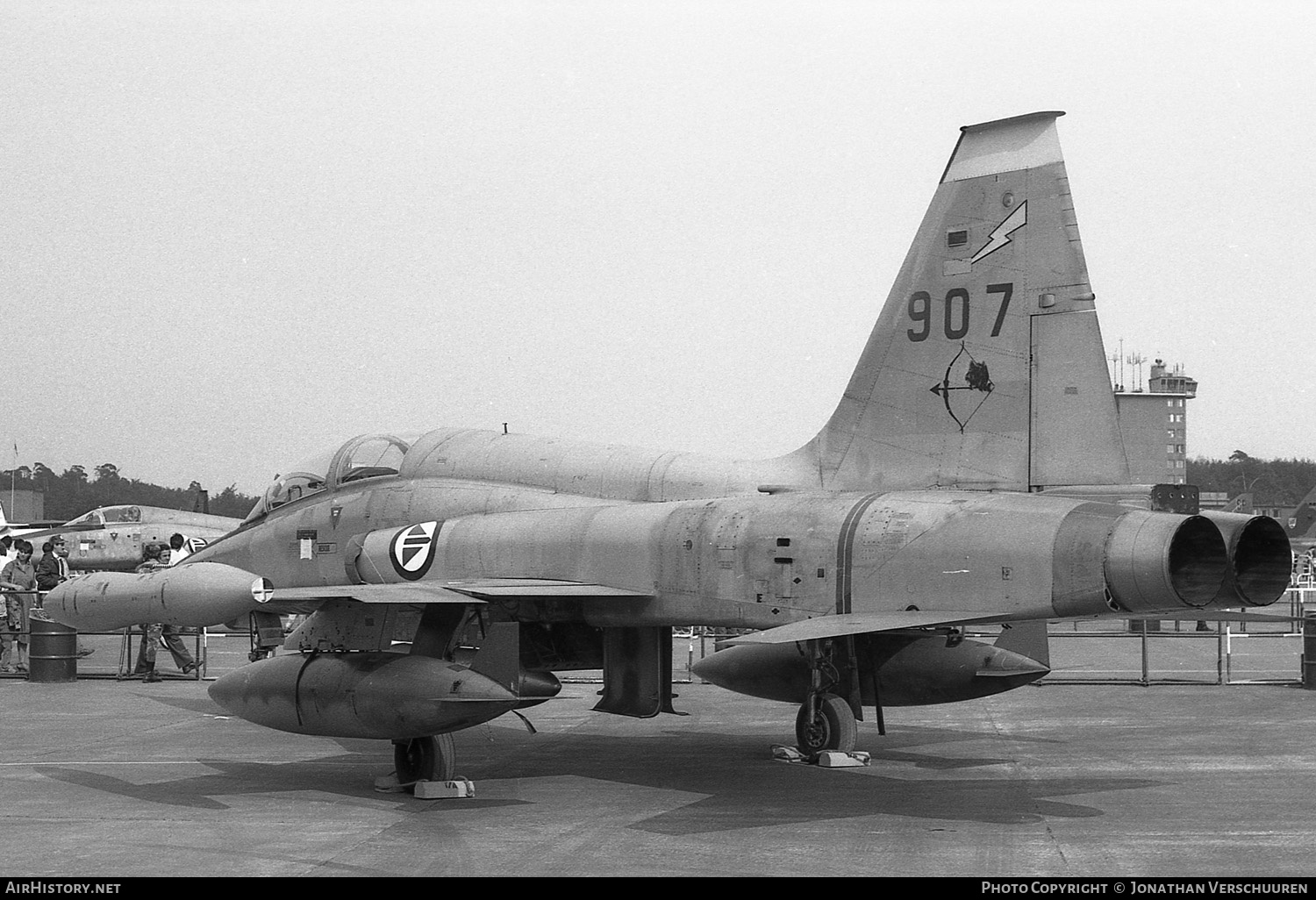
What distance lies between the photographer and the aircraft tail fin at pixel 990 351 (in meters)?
10.1

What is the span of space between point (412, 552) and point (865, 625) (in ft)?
14.9

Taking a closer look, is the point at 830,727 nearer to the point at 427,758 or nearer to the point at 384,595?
the point at 427,758

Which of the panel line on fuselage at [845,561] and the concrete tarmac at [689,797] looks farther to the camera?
the panel line on fuselage at [845,561]

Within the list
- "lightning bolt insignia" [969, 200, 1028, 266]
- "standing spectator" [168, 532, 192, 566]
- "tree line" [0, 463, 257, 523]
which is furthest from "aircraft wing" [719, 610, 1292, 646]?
"tree line" [0, 463, 257, 523]

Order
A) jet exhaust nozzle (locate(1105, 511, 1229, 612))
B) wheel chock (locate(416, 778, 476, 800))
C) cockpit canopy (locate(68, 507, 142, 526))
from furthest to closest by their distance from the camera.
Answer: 1. cockpit canopy (locate(68, 507, 142, 526))
2. wheel chock (locate(416, 778, 476, 800))
3. jet exhaust nozzle (locate(1105, 511, 1229, 612))

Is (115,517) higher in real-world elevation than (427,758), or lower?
higher

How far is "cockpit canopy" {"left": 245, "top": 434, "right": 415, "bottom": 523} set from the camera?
13.7 m

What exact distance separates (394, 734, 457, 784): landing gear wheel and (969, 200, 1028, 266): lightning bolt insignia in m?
5.44

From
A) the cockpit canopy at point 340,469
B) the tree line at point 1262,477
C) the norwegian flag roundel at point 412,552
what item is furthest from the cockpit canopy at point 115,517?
the tree line at point 1262,477

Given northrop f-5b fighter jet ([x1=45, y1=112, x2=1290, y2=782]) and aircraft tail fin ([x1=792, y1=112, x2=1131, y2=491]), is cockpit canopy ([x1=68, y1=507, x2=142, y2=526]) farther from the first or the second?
aircraft tail fin ([x1=792, y1=112, x2=1131, y2=491])

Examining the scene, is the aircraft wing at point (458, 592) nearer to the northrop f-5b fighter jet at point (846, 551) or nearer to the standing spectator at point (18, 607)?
the northrop f-5b fighter jet at point (846, 551)

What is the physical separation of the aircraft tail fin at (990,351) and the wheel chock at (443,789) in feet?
12.0

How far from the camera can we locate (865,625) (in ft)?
30.9

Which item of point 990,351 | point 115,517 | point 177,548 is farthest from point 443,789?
point 115,517
